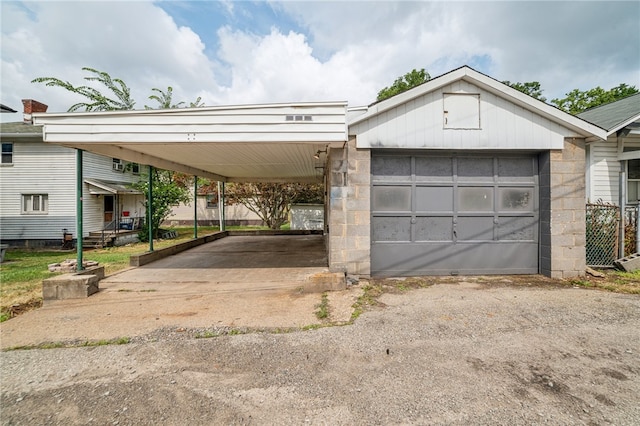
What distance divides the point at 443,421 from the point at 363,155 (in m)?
4.72

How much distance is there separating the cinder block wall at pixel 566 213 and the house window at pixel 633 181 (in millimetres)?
3136

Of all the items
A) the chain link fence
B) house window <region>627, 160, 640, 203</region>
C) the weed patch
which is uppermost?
house window <region>627, 160, 640, 203</region>

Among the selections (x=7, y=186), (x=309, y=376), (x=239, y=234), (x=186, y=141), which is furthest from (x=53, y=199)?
(x=309, y=376)

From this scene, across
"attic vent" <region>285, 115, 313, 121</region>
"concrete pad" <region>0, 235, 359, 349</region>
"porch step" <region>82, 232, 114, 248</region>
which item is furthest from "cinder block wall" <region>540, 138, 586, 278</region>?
"porch step" <region>82, 232, 114, 248</region>

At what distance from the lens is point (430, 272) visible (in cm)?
632

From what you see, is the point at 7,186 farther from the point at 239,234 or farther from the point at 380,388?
the point at 380,388

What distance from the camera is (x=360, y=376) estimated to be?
8.96 feet

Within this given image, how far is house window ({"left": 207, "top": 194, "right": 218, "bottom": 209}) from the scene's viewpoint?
2320 centimetres

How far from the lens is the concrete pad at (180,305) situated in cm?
389

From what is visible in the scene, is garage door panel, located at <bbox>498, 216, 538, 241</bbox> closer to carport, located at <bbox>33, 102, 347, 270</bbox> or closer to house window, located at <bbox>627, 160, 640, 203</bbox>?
house window, located at <bbox>627, 160, 640, 203</bbox>

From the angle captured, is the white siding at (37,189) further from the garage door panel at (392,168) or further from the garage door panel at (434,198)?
the garage door panel at (434,198)

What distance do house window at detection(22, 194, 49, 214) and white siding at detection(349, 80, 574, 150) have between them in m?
16.4

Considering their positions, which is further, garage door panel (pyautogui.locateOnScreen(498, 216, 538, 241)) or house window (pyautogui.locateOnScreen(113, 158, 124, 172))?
house window (pyautogui.locateOnScreen(113, 158, 124, 172))

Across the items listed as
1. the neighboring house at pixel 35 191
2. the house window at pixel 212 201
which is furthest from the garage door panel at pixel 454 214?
the house window at pixel 212 201
